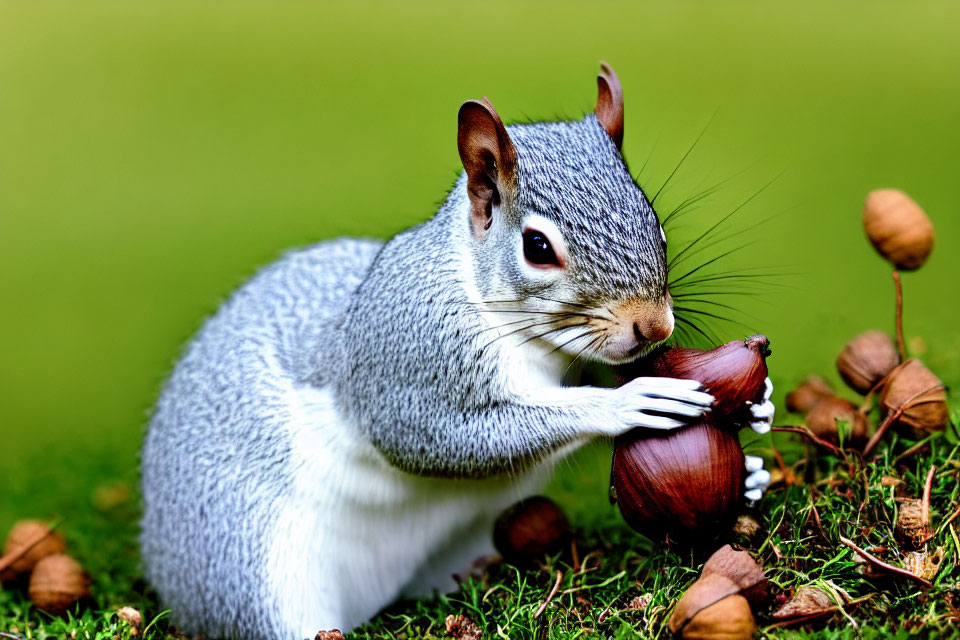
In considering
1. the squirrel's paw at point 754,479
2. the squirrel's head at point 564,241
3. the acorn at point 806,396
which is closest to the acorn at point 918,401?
the acorn at point 806,396

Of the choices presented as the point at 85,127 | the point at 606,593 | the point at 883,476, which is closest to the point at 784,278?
the point at 883,476

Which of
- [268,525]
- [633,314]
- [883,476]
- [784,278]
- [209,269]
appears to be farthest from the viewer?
[209,269]

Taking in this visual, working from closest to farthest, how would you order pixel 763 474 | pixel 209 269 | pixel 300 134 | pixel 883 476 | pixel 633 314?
pixel 633 314
pixel 763 474
pixel 883 476
pixel 209 269
pixel 300 134

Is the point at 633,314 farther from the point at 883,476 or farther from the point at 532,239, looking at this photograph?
the point at 883,476

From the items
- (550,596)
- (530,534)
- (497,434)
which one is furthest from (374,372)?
(550,596)

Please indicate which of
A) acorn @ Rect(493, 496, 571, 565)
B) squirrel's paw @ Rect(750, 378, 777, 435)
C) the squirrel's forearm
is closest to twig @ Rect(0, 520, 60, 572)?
the squirrel's forearm

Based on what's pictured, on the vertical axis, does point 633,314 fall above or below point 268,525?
above

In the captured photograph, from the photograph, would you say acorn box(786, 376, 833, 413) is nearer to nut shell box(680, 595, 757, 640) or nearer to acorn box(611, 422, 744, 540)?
Answer: acorn box(611, 422, 744, 540)
